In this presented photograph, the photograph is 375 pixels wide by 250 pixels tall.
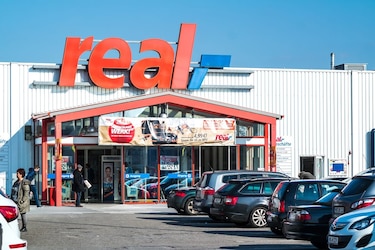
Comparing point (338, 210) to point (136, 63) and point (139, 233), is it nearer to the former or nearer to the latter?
point (139, 233)

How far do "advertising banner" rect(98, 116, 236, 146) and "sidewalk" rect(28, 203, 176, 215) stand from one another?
267 centimetres

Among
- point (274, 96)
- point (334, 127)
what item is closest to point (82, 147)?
point (274, 96)

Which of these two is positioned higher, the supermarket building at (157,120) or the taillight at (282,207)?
the supermarket building at (157,120)

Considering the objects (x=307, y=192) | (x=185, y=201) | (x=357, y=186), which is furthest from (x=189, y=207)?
(x=357, y=186)

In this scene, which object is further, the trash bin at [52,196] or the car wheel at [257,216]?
the trash bin at [52,196]

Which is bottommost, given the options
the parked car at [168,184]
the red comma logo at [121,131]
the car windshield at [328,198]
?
the parked car at [168,184]

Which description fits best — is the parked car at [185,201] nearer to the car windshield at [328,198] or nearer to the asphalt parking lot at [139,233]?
the asphalt parking lot at [139,233]

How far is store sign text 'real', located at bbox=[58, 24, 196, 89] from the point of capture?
A: 115ft

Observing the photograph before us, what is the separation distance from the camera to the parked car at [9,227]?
9922 mm

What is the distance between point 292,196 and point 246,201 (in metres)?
3.17

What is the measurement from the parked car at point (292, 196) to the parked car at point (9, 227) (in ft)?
28.4

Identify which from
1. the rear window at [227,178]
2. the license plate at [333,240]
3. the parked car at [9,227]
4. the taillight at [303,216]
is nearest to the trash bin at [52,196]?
the rear window at [227,178]

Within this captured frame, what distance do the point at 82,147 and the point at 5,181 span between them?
12.4 feet

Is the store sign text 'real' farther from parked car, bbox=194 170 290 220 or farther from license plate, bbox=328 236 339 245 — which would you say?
license plate, bbox=328 236 339 245
